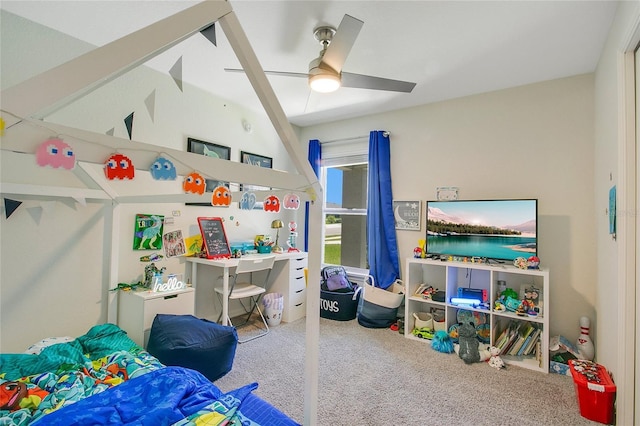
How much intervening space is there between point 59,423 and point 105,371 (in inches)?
25.8

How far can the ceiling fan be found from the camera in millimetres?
1816

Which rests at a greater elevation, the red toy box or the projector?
the projector

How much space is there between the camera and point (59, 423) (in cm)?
108

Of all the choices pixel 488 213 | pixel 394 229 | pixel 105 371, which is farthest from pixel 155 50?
pixel 394 229

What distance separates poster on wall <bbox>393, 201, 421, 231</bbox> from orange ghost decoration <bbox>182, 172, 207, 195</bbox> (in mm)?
2943

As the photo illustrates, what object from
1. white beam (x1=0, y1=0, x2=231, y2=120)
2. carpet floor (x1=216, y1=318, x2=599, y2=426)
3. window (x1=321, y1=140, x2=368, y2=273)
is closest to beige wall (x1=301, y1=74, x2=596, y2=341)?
window (x1=321, y1=140, x2=368, y2=273)

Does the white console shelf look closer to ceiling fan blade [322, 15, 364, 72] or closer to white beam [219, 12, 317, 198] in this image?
ceiling fan blade [322, 15, 364, 72]

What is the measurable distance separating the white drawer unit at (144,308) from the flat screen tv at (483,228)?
241 cm

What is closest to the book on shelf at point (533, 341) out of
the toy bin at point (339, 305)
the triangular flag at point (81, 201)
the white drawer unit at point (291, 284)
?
the toy bin at point (339, 305)

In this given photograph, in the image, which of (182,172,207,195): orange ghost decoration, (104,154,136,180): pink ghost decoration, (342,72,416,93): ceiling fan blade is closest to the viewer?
(104,154,136,180): pink ghost decoration

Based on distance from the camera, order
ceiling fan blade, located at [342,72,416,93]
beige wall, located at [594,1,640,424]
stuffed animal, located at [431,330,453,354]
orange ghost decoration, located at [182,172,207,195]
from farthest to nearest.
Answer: stuffed animal, located at [431,330,453,354], ceiling fan blade, located at [342,72,416,93], beige wall, located at [594,1,640,424], orange ghost decoration, located at [182,172,207,195]

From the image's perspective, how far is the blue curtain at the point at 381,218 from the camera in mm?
3561

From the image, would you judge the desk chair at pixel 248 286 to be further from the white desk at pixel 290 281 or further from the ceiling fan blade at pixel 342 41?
the ceiling fan blade at pixel 342 41

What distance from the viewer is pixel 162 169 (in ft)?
2.93
